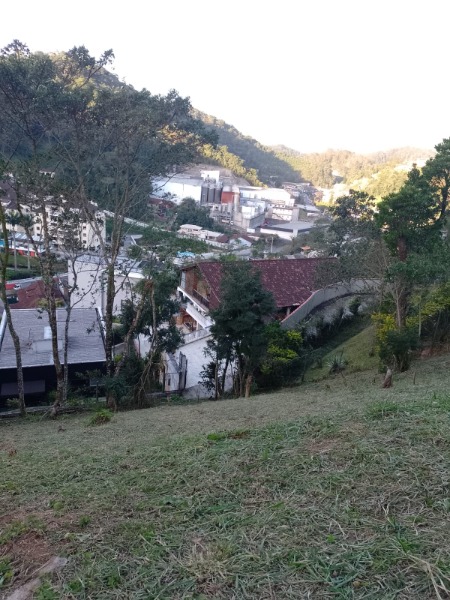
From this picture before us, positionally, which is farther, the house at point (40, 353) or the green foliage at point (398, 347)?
the house at point (40, 353)

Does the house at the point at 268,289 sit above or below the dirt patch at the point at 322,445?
below

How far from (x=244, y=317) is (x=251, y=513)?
853 centimetres

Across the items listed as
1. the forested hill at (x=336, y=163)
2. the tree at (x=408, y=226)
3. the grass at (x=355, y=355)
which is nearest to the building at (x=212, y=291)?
the grass at (x=355, y=355)

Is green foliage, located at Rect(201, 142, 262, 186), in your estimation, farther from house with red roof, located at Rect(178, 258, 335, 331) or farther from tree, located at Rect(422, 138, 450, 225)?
tree, located at Rect(422, 138, 450, 225)

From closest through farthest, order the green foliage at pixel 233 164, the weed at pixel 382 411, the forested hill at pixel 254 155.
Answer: the weed at pixel 382 411, the green foliage at pixel 233 164, the forested hill at pixel 254 155

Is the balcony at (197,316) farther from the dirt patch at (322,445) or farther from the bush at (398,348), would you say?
the dirt patch at (322,445)

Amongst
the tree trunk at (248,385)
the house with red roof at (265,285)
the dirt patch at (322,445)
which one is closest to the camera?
the dirt patch at (322,445)

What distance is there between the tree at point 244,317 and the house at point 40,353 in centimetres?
466

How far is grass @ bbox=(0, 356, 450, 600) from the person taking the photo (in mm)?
2602

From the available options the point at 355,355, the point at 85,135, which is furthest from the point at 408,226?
the point at 85,135

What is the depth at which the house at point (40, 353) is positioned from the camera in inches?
586

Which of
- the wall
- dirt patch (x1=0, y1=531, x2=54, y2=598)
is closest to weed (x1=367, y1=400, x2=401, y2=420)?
dirt patch (x1=0, y1=531, x2=54, y2=598)

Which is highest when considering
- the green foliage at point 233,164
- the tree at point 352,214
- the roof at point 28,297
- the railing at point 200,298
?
the green foliage at point 233,164

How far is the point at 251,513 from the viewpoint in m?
3.29
